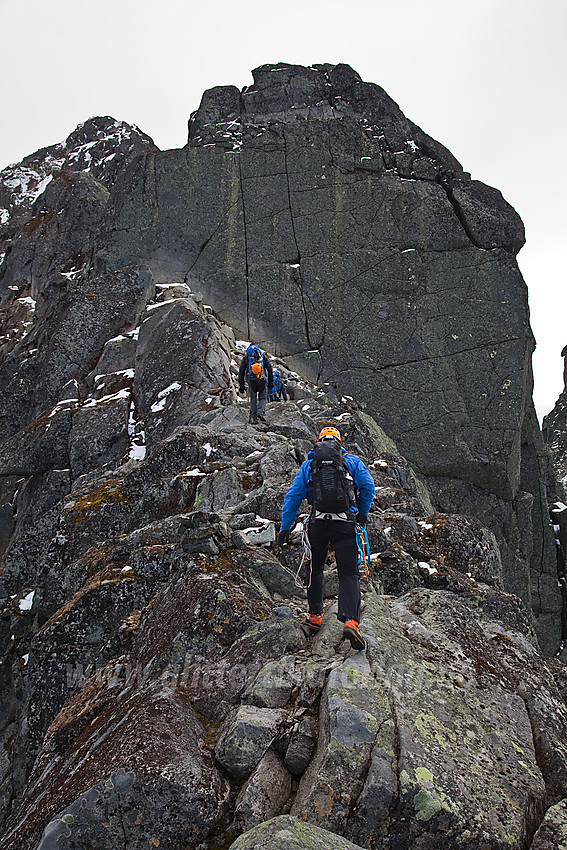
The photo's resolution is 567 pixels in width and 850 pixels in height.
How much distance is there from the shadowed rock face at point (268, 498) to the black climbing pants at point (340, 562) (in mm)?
378

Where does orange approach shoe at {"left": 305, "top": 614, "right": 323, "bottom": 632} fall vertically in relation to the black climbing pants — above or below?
below

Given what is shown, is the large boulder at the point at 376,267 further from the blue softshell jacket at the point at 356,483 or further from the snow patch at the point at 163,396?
the blue softshell jacket at the point at 356,483

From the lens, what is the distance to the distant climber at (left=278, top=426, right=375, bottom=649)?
8.80 m

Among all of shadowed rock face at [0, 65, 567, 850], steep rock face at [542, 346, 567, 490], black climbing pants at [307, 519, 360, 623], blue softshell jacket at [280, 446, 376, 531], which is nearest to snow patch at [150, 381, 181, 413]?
shadowed rock face at [0, 65, 567, 850]

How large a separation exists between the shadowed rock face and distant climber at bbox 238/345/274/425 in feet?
2.38

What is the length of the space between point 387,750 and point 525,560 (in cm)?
2496

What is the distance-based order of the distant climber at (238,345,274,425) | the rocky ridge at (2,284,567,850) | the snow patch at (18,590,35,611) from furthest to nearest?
the distant climber at (238,345,274,425), the snow patch at (18,590,35,611), the rocky ridge at (2,284,567,850)

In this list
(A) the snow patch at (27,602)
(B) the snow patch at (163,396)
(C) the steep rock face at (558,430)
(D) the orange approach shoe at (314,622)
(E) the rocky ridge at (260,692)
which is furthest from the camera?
(C) the steep rock face at (558,430)

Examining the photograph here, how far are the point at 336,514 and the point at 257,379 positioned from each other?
11879 mm

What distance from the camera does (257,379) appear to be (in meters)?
20.4

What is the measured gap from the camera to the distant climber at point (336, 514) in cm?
880

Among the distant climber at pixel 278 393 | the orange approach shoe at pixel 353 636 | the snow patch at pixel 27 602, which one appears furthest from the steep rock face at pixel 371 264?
the orange approach shoe at pixel 353 636

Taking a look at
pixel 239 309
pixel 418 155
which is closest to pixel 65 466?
pixel 239 309

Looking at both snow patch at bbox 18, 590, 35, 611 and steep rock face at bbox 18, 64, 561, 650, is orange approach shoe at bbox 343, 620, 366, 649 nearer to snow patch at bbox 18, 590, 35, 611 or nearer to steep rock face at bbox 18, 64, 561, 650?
snow patch at bbox 18, 590, 35, 611
